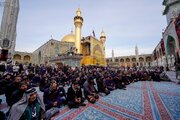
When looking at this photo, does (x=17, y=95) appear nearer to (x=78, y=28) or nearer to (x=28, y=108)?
(x=28, y=108)

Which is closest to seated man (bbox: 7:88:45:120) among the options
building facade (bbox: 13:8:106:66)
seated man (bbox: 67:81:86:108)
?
seated man (bbox: 67:81:86:108)

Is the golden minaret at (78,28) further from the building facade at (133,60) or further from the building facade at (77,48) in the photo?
the building facade at (133,60)

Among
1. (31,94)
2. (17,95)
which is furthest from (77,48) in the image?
(31,94)

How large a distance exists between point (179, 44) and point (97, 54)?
16892 millimetres

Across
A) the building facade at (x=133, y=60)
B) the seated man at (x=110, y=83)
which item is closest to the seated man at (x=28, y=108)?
the seated man at (x=110, y=83)

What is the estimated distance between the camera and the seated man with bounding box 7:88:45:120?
5.42ft

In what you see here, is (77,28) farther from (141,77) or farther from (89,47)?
(141,77)

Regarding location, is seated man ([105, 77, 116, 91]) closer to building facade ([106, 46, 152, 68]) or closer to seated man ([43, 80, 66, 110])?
seated man ([43, 80, 66, 110])

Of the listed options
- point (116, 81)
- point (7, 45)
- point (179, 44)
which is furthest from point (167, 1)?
point (7, 45)

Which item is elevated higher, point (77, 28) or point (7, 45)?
point (77, 28)

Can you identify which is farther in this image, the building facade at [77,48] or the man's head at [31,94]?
the building facade at [77,48]

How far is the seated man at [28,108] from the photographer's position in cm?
165

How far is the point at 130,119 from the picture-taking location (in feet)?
7.51

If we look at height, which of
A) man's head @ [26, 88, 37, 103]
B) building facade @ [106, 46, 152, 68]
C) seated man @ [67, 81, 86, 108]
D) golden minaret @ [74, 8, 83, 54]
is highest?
golden minaret @ [74, 8, 83, 54]
